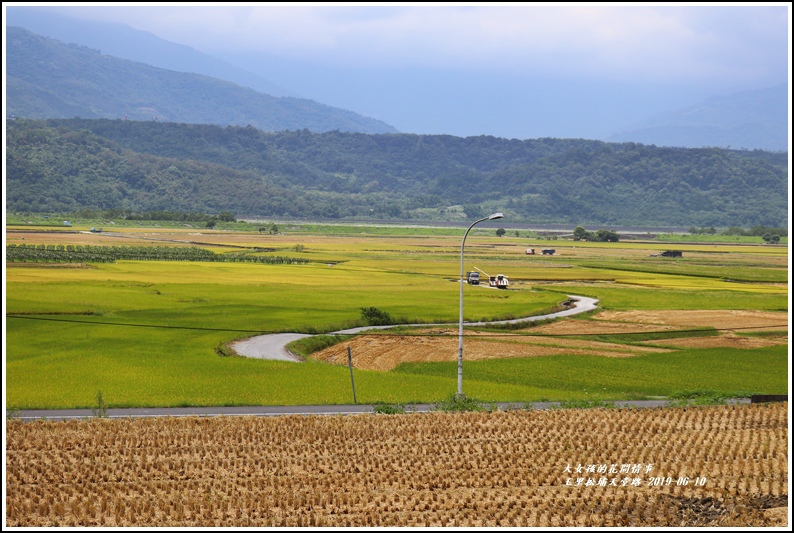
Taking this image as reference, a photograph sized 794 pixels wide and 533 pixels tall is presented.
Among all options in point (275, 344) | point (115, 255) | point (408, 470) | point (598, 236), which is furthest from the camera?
point (598, 236)

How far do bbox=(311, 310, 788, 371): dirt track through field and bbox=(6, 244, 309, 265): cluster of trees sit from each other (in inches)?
1742

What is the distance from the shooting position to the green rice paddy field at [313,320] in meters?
35.4

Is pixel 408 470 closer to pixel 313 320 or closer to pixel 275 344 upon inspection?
pixel 275 344

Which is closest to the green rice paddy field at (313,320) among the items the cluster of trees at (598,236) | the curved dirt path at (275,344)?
the curved dirt path at (275,344)

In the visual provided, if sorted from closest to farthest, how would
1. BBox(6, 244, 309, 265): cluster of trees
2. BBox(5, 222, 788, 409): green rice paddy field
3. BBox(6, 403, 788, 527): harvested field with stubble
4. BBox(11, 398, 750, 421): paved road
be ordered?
BBox(6, 403, 788, 527): harvested field with stubble
BBox(11, 398, 750, 421): paved road
BBox(5, 222, 788, 409): green rice paddy field
BBox(6, 244, 309, 265): cluster of trees

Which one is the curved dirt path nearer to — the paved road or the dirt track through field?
the dirt track through field

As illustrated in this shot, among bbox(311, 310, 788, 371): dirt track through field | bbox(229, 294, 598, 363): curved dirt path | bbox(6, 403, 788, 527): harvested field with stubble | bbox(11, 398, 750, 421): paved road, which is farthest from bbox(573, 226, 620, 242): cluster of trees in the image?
bbox(6, 403, 788, 527): harvested field with stubble

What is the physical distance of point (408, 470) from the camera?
71.4 ft

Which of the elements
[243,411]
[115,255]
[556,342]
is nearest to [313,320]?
[556,342]

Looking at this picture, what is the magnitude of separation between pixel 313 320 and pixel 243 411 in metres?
23.0

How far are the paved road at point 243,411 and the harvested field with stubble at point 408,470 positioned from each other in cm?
252

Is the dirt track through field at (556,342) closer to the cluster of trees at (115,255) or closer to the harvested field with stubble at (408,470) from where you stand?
the harvested field with stubble at (408,470)

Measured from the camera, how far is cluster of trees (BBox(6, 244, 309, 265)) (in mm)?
83188

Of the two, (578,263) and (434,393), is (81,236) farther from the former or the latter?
(434,393)
